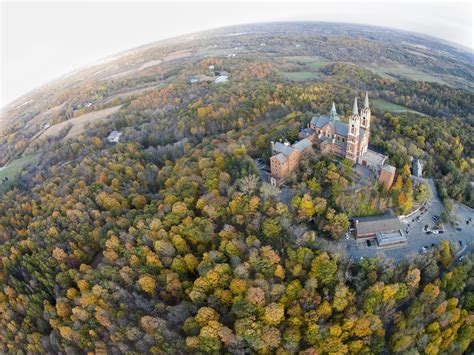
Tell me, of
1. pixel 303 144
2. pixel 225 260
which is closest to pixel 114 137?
pixel 303 144

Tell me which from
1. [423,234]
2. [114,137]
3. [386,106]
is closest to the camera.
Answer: [423,234]

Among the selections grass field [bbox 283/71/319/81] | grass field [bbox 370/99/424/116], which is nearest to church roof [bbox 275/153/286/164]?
grass field [bbox 370/99/424/116]

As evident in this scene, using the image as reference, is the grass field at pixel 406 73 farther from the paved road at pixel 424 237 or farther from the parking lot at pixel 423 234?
the parking lot at pixel 423 234

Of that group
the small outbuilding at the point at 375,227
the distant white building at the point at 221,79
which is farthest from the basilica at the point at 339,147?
the distant white building at the point at 221,79

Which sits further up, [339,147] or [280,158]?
[280,158]

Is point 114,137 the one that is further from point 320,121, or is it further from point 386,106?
point 386,106

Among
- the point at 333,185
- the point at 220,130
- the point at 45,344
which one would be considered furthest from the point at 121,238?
the point at 220,130

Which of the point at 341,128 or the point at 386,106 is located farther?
the point at 386,106

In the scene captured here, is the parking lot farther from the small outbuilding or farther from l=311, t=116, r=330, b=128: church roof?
l=311, t=116, r=330, b=128: church roof
